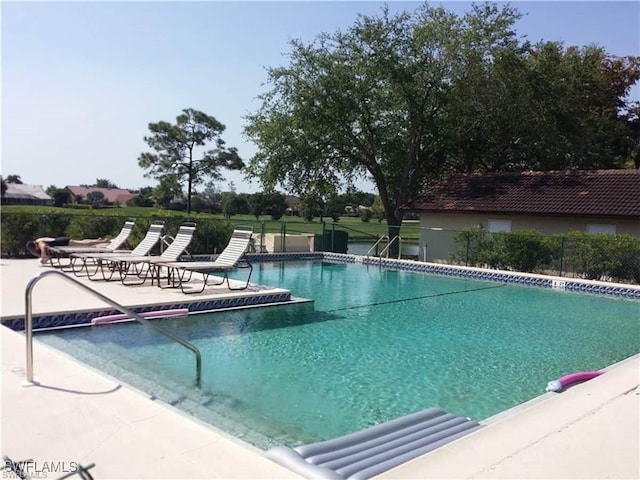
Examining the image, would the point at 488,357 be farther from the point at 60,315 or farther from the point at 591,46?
the point at 591,46

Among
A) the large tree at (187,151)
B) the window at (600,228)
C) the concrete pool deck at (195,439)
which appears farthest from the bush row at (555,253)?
the large tree at (187,151)

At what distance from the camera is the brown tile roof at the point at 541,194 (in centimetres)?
1956

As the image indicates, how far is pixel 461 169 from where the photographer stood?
29.2 meters

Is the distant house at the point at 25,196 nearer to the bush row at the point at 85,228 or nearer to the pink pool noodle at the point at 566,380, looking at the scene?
the bush row at the point at 85,228

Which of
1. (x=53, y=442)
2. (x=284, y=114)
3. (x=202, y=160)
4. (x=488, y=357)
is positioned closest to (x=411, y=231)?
(x=284, y=114)

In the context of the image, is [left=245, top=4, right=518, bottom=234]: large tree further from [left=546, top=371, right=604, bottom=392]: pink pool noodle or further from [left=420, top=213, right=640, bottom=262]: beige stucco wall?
[left=546, top=371, right=604, bottom=392]: pink pool noodle

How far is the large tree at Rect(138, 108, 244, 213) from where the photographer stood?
166 feet

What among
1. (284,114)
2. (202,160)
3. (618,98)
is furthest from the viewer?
(202,160)

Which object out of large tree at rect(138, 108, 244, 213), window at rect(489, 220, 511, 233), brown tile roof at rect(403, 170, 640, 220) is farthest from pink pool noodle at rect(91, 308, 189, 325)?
large tree at rect(138, 108, 244, 213)

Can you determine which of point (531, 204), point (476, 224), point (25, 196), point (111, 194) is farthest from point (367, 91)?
point (111, 194)

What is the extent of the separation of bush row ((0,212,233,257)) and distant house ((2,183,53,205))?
53.1 metres

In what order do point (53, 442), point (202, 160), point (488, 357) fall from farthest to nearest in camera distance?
1. point (202, 160)
2. point (488, 357)
3. point (53, 442)

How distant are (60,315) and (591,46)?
31704 millimetres

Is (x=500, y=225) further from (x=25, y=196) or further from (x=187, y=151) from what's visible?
(x=25, y=196)
